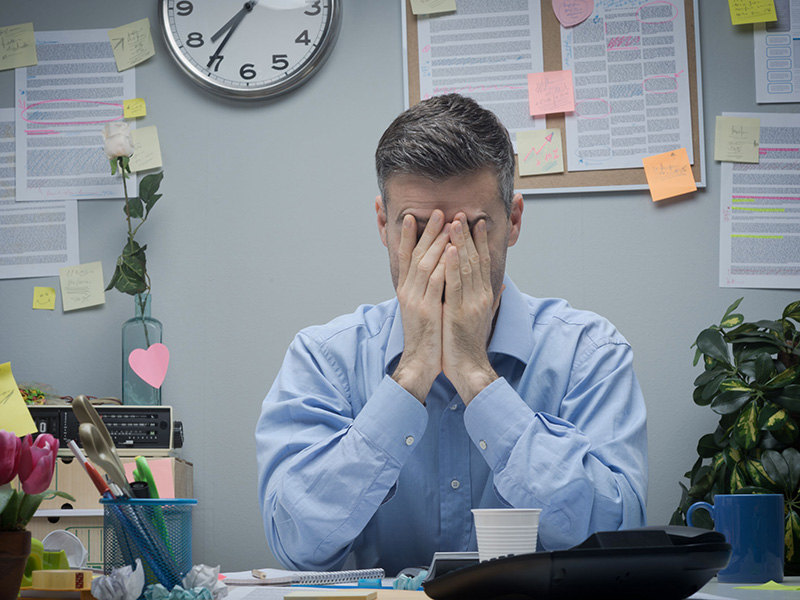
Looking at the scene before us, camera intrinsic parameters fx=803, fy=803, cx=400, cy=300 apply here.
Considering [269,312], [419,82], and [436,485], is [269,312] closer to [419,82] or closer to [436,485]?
[419,82]

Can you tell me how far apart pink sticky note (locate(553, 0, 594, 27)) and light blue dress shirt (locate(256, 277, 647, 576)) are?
42.5 inches

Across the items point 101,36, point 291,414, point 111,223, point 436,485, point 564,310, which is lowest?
point 436,485

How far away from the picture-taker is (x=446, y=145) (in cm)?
118

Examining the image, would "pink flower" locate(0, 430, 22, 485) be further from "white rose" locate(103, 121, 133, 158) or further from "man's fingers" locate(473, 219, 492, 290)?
"white rose" locate(103, 121, 133, 158)

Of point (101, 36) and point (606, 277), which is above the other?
point (101, 36)

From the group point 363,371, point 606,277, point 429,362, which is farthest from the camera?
point 606,277

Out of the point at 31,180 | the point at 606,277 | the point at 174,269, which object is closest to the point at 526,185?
the point at 606,277

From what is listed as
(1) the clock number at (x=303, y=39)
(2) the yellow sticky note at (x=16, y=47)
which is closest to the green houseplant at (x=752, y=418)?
(1) the clock number at (x=303, y=39)

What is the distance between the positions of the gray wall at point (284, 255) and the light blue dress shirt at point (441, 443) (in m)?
0.78

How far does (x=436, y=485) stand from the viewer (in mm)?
1212

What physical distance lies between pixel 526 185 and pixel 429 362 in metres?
1.09

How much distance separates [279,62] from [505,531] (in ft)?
5.76

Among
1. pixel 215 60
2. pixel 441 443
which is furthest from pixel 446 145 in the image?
pixel 215 60

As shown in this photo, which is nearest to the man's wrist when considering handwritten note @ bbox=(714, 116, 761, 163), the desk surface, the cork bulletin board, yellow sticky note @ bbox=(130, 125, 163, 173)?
the desk surface
